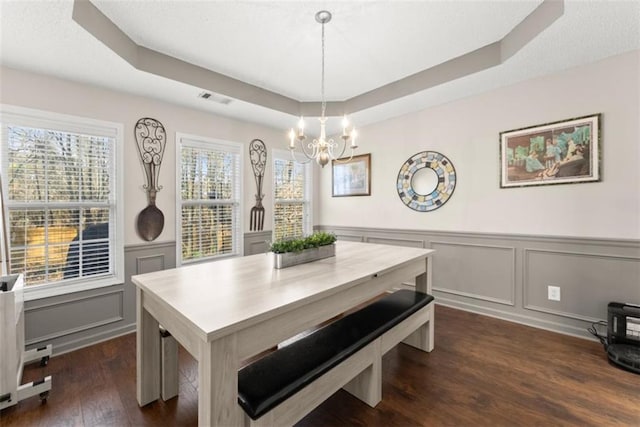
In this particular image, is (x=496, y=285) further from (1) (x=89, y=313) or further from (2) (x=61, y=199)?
(2) (x=61, y=199)

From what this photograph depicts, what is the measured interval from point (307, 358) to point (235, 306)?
552 millimetres

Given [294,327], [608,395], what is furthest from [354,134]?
[608,395]

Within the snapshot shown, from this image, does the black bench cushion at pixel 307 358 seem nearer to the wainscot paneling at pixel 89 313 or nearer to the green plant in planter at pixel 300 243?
the green plant in planter at pixel 300 243

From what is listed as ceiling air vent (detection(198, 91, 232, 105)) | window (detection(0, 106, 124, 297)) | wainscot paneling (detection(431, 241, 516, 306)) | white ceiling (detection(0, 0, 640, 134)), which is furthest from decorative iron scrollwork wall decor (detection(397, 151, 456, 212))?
window (detection(0, 106, 124, 297))

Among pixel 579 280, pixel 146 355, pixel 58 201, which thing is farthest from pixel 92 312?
pixel 579 280

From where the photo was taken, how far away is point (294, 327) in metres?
1.28

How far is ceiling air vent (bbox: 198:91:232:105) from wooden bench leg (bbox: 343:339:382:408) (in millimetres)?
2802

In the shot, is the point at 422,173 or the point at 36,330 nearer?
the point at 36,330

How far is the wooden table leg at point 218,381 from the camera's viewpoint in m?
1.00

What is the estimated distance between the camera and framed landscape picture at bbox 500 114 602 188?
7.99 ft

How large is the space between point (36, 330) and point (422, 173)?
422 cm

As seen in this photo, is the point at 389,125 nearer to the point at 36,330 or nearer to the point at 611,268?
the point at 611,268

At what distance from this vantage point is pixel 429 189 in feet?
11.5

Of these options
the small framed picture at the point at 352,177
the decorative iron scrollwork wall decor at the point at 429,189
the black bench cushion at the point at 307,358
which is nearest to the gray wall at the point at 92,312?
the black bench cushion at the point at 307,358
